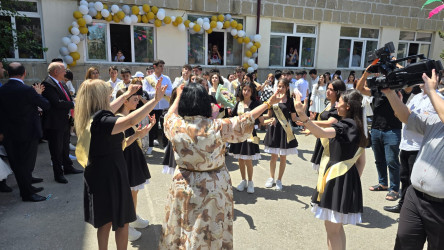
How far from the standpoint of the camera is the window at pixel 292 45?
1143cm

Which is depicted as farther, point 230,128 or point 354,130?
point 354,130

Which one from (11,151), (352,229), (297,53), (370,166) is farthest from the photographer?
(297,53)

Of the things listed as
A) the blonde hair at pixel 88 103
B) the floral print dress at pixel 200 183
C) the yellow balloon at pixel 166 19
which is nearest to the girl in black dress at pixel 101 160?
the blonde hair at pixel 88 103

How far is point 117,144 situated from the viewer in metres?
2.55

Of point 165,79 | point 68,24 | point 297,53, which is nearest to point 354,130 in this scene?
point 165,79

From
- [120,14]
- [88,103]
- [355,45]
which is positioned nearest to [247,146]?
[88,103]

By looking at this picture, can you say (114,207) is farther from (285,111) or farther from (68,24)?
(68,24)

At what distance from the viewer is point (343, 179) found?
282 cm

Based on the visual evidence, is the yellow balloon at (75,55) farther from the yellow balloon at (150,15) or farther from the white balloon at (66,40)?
the yellow balloon at (150,15)

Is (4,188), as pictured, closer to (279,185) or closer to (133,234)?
(133,234)

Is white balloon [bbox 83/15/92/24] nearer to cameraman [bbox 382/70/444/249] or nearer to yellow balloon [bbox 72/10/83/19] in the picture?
yellow balloon [bbox 72/10/83/19]

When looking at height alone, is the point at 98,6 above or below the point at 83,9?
above

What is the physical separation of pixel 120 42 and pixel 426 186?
9.13 meters

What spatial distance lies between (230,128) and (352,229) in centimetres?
256
